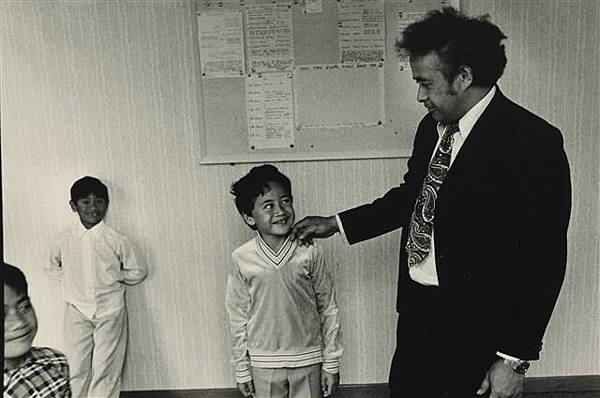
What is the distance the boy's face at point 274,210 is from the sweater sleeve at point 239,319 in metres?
0.10

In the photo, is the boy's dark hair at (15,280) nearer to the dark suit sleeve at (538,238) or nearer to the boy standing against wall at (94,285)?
the dark suit sleeve at (538,238)

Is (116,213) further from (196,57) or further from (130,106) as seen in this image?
(196,57)

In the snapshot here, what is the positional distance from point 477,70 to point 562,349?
0.82 m

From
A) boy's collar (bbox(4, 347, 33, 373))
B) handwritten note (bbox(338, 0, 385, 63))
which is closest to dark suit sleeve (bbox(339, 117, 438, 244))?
handwritten note (bbox(338, 0, 385, 63))

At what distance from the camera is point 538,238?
0.76 meters

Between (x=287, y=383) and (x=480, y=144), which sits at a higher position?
(x=480, y=144)

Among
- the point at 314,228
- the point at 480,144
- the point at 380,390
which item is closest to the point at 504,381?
the point at 480,144

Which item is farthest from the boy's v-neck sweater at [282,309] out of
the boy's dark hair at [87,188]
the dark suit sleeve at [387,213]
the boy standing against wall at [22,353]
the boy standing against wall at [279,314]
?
the boy standing against wall at [22,353]

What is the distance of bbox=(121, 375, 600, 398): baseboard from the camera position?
1393mm

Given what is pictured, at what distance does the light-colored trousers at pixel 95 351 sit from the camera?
1.23 m

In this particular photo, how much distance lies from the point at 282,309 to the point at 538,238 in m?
0.50

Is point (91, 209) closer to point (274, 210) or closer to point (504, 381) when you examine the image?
point (274, 210)

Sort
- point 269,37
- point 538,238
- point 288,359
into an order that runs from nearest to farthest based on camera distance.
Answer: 1. point 538,238
2. point 288,359
3. point 269,37

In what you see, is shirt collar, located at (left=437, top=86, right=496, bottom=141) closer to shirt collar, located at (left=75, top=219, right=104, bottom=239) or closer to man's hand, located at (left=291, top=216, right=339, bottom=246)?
man's hand, located at (left=291, top=216, right=339, bottom=246)
